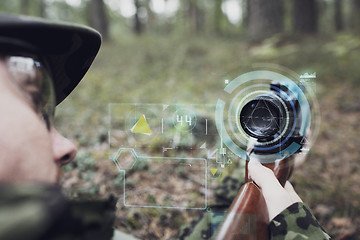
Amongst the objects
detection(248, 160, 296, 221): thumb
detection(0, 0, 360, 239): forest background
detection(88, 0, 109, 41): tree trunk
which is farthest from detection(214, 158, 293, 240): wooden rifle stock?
detection(88, 0, 109, 41): tree trunk

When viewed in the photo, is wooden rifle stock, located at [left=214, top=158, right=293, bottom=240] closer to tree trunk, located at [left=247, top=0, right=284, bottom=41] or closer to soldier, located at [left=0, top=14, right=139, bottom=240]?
soldier, located at [left=0, top=14, right=139, bottom=240]

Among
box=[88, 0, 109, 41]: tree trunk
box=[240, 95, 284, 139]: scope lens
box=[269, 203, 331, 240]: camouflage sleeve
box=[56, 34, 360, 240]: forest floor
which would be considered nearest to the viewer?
box=[269, 203, 331, 240]: camouflage sleeve

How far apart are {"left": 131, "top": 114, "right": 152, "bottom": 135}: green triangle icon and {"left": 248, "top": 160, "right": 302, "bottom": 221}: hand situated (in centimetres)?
58

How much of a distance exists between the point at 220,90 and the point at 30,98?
3114 mm

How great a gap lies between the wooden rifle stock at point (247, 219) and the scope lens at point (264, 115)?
8.0 inches

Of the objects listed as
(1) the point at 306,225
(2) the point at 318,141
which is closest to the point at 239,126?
(1) the point at 306,225

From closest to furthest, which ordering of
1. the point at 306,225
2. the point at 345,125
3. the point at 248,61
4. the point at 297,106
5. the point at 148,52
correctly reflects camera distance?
the point at 306,225 → the point at 297,106 → the point at 345,125 → the point at 248,61 → the point at 148,52

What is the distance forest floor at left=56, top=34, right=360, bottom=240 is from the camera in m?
1.86

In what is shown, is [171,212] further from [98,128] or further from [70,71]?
[98,128]

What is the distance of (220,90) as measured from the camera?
3.57 m

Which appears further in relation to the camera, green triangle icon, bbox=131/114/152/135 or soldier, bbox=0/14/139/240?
green triangle icon, bbox=131/114/152/135

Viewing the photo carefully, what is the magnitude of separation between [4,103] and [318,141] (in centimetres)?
322

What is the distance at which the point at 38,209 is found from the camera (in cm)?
49

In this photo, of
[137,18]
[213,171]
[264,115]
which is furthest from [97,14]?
[264,115]
